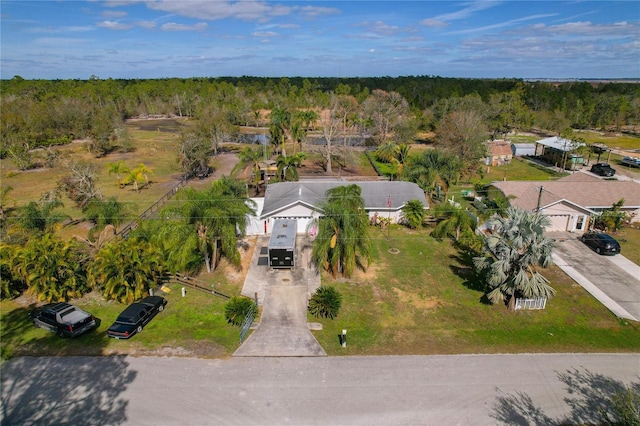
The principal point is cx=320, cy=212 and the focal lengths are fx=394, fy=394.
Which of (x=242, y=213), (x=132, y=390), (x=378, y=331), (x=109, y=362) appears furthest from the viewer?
(x=242, y=213)

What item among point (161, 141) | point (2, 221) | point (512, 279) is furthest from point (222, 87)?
point (512, 279)

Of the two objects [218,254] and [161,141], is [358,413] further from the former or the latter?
[161,141]

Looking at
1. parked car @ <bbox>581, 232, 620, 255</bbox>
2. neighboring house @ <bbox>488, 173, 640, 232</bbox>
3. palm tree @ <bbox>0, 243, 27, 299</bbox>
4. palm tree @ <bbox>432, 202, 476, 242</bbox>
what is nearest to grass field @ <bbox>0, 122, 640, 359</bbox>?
palm tree @ <bbox>0, 243, 27, 299</bbox>

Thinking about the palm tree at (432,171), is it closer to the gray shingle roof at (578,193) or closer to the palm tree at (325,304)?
the gray shingle roof at (578,193)

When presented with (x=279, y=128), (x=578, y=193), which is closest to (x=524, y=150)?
(x=578, y=193)

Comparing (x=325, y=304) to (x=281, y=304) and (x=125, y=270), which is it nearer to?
(x=281, y=304)

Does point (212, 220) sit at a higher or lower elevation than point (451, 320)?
higher

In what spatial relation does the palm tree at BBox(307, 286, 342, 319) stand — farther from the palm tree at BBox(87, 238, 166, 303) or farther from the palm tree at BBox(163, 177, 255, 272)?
the palm tree at BBox(87, 238, 166, 303)
